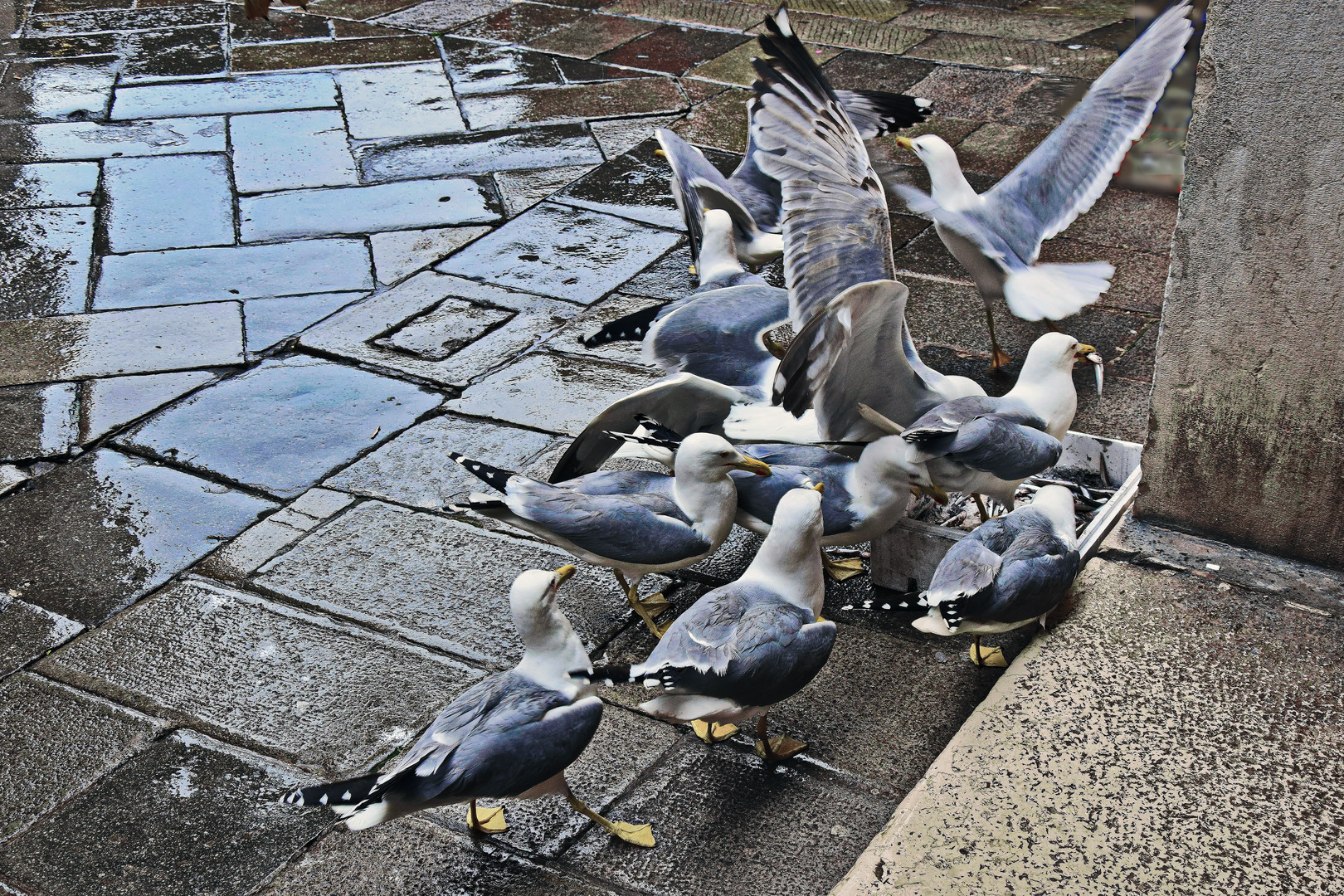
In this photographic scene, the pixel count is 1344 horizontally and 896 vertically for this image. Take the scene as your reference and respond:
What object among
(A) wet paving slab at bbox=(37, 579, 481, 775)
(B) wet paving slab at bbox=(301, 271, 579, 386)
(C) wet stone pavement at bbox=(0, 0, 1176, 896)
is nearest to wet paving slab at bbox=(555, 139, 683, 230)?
(C) wet stone pavement at bbox=(0, 0, 1176, 896)

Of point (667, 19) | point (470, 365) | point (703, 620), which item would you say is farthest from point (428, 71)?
point (703, 620)

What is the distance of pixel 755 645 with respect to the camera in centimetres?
238

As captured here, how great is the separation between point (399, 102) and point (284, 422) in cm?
326

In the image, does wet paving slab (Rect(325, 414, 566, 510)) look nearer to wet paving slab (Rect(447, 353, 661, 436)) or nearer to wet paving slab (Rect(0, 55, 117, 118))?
wet paving slab (Rect(447, 353, 661, 436))

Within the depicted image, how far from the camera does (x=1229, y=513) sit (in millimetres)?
2646

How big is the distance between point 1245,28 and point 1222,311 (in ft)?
1.79

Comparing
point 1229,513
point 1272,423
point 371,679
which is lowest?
point 371,679

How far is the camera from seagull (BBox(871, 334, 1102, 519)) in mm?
2852

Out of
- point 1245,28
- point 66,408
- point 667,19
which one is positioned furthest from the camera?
point 667,19

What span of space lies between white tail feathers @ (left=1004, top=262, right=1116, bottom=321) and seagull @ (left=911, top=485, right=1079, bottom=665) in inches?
43.2

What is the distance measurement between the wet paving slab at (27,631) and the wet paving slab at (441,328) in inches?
60.2

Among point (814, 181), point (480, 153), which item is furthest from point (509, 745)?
point (480, 153)

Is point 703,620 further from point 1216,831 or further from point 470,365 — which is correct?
point 470,365

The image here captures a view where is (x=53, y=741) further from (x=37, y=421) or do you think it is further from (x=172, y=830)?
(x=37, y=421)
